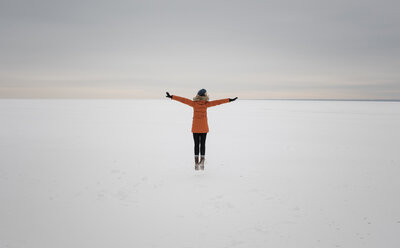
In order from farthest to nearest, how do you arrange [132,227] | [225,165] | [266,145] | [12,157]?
[266,145]
[12,157]
[225,165]
[132,227]

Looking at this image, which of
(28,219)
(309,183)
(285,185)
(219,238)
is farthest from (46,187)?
(309,183)

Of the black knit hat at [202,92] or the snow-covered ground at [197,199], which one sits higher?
the black knit hat at [202,92]

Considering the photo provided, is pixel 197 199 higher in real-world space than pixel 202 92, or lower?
lower

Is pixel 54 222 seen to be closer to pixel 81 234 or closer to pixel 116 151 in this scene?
pixel 81 234

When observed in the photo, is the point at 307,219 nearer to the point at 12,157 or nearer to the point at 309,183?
the point at 309,183

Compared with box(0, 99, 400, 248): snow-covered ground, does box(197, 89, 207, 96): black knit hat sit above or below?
above

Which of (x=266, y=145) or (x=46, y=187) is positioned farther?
(x=266, y=145)

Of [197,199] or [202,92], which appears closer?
[197,199]

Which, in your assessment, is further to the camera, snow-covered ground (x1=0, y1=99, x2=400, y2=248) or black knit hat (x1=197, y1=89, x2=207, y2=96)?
black knit hat (x1=197, y1=89, x2=207, y2=96)

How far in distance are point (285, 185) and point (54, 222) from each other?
4154mm

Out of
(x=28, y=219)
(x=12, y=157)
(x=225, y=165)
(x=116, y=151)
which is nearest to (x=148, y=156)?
(x=116, y=151)

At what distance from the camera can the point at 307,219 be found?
12.9ft

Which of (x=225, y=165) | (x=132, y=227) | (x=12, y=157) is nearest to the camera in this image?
(x=132, y=227)

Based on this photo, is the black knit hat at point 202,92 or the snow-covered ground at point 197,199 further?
the black knit hat at point 202,92
